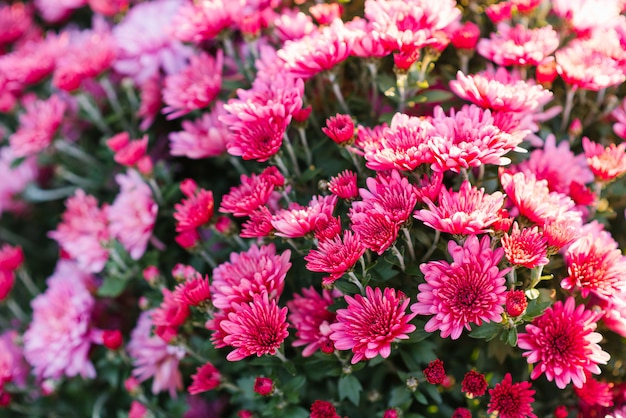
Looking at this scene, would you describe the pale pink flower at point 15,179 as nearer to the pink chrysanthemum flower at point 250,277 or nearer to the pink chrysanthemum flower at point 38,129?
the pink chrysanthemum flower at point 38,129

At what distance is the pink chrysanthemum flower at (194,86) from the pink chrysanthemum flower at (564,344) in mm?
848

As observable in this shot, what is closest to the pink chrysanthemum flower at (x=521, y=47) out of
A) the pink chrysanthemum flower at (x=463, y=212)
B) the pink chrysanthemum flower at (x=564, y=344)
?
the pink chrysanthemum flower at (x=463, y=212)

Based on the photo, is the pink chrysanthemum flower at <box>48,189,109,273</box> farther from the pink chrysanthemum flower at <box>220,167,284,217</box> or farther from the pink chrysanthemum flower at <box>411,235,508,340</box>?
the pink chrysanthemum flower at <box>411,235,508,340</box>

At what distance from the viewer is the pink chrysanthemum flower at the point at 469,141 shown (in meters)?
0.91

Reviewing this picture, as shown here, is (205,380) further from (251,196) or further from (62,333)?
(62,333)

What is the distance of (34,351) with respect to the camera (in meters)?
1.48

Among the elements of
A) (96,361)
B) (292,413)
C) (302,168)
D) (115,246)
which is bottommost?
(96,361)

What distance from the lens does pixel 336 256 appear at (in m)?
0.92

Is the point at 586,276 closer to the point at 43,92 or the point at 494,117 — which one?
the point at 494,117

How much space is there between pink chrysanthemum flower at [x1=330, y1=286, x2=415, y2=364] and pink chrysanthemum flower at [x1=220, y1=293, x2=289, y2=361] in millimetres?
97

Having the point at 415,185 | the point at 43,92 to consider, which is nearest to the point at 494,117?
the point at 415,185

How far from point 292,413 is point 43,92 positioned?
1407mm

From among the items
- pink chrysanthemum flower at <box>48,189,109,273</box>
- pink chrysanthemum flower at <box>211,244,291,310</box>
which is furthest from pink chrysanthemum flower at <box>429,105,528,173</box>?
pink chrysanthemum flower at <box>48,189,109,273</box>

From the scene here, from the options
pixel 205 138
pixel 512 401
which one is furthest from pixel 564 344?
pixel 205 138
